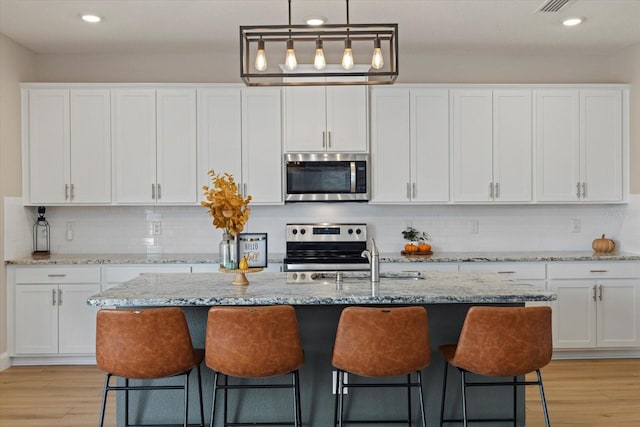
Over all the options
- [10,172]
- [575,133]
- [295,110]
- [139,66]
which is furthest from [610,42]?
[10,172]

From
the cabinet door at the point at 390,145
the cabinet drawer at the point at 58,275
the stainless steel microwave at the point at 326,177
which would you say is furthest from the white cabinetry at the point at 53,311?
the cabinet door at the point at 390,145

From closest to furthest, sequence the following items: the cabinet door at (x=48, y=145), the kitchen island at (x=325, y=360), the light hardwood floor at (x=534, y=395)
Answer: the kitchen island at (x=325, y=360) → the light hardwood floor at (x=534, y=395) → the cabinet door at (x=48, y=145)

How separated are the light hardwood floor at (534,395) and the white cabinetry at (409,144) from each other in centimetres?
186

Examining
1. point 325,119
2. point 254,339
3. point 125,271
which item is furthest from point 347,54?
point 125,271

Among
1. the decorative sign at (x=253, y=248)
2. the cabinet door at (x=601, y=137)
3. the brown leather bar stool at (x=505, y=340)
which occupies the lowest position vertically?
the brown leather bar stool at (x=505, y=340)

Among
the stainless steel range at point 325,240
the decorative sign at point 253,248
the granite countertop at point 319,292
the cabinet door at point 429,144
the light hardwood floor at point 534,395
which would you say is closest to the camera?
the granite countertop at point 319,292

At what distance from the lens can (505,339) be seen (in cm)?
276

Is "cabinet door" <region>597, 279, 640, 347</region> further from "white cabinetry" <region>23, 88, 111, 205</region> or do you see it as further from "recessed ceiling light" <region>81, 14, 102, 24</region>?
"recessed ceiling light" <region>81, 14, 102, 24</region>

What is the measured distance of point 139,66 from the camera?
5477 mm

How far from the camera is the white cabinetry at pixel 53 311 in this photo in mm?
4871

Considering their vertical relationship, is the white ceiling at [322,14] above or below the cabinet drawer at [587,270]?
above

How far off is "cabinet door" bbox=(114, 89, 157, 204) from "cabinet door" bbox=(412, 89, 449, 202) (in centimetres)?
235

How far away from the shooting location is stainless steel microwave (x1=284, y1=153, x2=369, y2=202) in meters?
5.14

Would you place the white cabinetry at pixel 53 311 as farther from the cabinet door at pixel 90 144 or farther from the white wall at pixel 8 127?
the cabinet door at pixel 90 144
